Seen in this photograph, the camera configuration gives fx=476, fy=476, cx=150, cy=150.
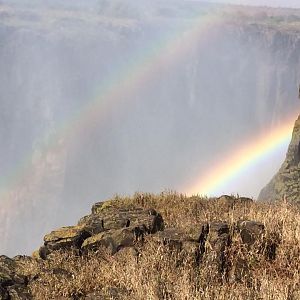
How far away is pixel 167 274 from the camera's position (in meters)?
6.84

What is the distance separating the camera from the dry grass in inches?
243

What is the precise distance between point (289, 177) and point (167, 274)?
53.6ft

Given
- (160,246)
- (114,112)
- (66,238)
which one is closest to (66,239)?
(66,238)

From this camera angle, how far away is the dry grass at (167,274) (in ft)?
20.2

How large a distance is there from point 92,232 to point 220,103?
118 metres

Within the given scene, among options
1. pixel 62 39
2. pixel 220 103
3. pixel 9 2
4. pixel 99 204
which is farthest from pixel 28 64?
pixel 99 204

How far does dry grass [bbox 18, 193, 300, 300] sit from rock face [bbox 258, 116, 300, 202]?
42.8ft

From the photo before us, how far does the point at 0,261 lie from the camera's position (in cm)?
872

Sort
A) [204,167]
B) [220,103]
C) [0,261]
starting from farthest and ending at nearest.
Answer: [220,103] → [204,167] → [0,261]

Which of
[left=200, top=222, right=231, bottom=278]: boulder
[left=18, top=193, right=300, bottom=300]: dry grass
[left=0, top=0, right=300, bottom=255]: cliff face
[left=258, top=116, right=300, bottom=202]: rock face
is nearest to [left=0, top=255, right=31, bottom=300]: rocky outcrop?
[left=18, top=193, right=300, bottom=300]: dry grass

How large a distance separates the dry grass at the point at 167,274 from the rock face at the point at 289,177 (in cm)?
1303

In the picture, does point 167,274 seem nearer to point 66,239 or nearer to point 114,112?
point 66,239

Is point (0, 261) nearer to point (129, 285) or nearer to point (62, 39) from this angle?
point (129, 285)

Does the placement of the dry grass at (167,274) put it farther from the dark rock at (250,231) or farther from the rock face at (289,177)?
the rock face at (289,177)
